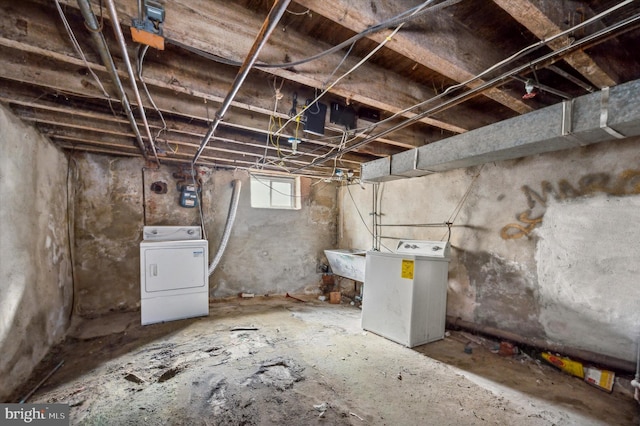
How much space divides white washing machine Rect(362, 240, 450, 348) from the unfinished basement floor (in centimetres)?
15

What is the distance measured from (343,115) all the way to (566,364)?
278cm

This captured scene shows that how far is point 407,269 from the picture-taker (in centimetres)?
276

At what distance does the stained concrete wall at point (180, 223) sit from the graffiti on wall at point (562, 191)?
9.90ft

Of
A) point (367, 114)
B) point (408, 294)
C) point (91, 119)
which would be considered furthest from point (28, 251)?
point (408, 294)

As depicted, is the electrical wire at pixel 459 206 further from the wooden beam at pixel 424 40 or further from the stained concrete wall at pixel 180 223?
the stained concrete wall at pixel 180 223

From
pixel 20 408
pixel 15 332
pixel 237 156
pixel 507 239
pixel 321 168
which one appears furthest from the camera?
pixel 321 168

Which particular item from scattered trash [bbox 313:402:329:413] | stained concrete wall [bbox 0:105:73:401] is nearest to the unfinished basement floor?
scattered trash [bbox 313:402:329:413]

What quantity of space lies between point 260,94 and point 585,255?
9.45 ft

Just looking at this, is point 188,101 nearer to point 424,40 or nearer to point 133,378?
point 424,40

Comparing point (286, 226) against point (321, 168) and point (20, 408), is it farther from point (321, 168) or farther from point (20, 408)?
point (20, 408)

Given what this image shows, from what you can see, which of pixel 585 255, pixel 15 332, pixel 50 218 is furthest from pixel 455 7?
pixel 50 218

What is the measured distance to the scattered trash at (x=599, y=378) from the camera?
6.54ft

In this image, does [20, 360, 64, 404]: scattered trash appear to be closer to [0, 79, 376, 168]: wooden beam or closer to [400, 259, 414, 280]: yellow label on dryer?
[0, 79, 376, 168]: wooden beam

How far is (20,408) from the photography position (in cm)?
167
